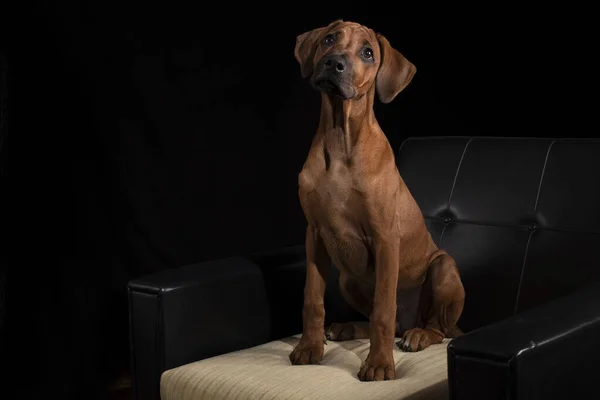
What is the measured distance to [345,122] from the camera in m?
2.08

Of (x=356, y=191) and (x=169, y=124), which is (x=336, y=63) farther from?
(x=169, y=124)

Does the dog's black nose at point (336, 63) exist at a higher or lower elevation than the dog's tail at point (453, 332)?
higher

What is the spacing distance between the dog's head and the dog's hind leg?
0.52 meters

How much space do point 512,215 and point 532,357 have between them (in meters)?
0.94

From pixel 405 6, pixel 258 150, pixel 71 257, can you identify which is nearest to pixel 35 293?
pixel 71 257

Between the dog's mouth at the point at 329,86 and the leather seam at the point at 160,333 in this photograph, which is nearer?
the dog's mouth at the point at 329,86

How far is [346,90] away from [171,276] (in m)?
0.69

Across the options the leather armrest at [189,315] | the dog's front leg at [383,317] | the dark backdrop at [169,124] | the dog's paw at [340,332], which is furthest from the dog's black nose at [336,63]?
the dark backdrop at [169,124]

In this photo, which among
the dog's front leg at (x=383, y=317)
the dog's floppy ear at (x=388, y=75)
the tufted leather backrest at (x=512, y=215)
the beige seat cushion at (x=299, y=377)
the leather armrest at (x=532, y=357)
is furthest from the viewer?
the tufted leather backrest at (x=512, y=215)

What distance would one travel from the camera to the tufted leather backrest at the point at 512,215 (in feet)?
7.59

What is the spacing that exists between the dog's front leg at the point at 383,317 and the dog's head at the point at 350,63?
385mm

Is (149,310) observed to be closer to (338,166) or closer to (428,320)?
(338,166)

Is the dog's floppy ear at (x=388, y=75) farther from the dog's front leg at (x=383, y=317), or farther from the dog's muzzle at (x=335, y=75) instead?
the dog's front leg at (x=383, y=317)

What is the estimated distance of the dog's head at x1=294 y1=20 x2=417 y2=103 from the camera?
1.94m
